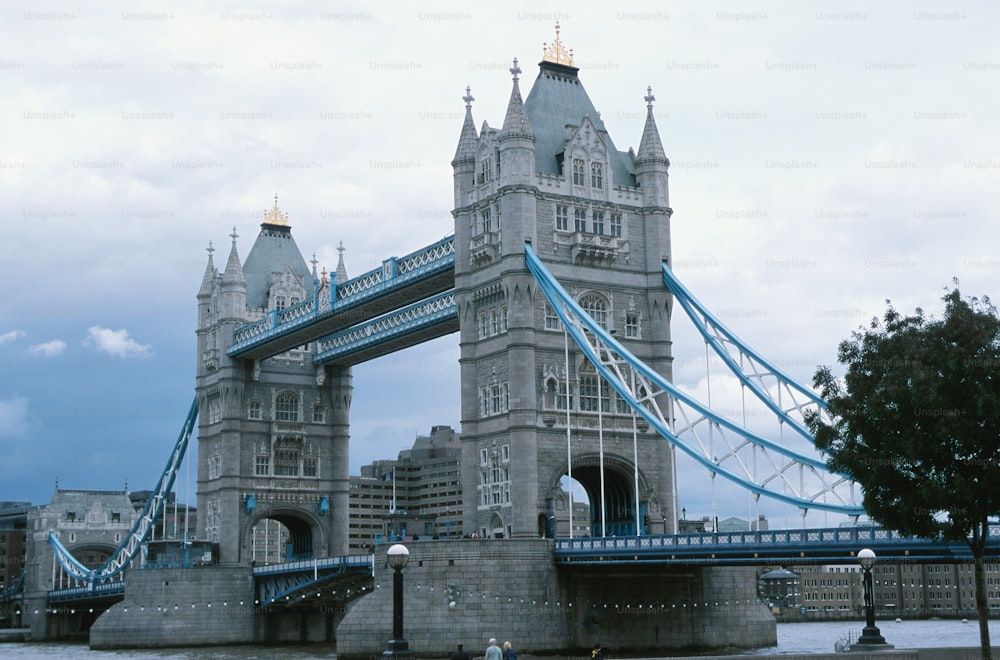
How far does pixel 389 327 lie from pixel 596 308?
21118 millimetres

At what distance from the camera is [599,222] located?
7000 centimetres

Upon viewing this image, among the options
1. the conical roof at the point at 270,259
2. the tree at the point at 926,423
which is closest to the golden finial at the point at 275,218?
the conical roof at the point at 270,259

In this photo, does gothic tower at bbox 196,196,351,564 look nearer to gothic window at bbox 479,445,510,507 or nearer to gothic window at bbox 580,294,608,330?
gothic window at bbox 479,445,510,507

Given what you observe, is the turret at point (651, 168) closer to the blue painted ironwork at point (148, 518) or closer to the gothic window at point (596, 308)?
the gothic window at point (596, 308)

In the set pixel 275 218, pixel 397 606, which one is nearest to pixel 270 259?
pixel 275 218

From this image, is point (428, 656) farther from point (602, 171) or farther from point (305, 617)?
point (305, 617)

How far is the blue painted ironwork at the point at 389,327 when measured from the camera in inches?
3103

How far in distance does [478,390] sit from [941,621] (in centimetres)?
11247

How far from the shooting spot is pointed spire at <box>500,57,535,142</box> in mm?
67500

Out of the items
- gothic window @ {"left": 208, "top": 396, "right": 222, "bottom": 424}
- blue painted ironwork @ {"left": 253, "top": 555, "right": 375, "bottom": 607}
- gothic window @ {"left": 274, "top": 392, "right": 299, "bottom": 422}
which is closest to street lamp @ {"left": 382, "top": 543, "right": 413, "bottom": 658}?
blue painted ironwork @ {"left": 253, "top": 555, "right": 375, "bottom": 607}

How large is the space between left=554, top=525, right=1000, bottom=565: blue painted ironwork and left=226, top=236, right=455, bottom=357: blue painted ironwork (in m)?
20.4

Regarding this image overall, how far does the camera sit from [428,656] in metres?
57.7

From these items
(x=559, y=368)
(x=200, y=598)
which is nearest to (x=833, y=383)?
(x=559, y=368)

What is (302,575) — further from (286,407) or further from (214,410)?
(214,410)
